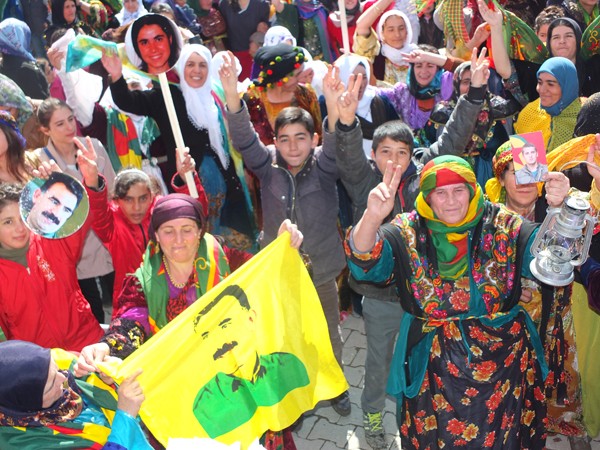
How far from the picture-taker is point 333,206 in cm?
496

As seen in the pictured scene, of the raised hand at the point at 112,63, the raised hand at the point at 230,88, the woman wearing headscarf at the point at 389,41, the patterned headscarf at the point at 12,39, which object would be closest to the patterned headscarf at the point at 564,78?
the woman wearing headscarf at the point at 389,41

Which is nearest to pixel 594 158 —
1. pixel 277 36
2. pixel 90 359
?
pixel 90 359

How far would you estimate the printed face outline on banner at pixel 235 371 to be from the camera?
345 centimetres

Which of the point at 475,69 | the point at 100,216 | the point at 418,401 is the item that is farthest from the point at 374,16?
the point at 418,401

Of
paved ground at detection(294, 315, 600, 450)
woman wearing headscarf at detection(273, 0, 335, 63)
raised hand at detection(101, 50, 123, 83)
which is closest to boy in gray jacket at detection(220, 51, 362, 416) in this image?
paved ground at detection(294, 315, 600, 450)

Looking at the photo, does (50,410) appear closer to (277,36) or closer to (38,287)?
(38,287)

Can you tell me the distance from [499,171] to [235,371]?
6.73ft

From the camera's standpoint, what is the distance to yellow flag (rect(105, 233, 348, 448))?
332cm

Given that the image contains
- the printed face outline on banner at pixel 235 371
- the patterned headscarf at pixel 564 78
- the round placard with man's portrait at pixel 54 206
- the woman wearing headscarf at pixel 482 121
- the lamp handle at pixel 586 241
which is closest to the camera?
the lamp handle at pixel 586 241

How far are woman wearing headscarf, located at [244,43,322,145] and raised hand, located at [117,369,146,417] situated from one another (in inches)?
125

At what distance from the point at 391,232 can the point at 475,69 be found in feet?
4.94

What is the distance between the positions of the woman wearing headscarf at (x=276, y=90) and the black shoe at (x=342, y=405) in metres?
2.14

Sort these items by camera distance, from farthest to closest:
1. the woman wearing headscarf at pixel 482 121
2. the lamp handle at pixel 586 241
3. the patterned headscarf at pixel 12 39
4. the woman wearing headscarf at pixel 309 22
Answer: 1. the woman wearing headscarf at pixel 309 22
2. the patterned headscarf at pixel 12 39
3. the woman wearing headscarf at pixel 482 121
4. the lamp handle at pixel 586 241

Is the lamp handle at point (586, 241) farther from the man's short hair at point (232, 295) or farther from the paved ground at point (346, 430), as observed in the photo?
the paved ground at point (346, 430)
